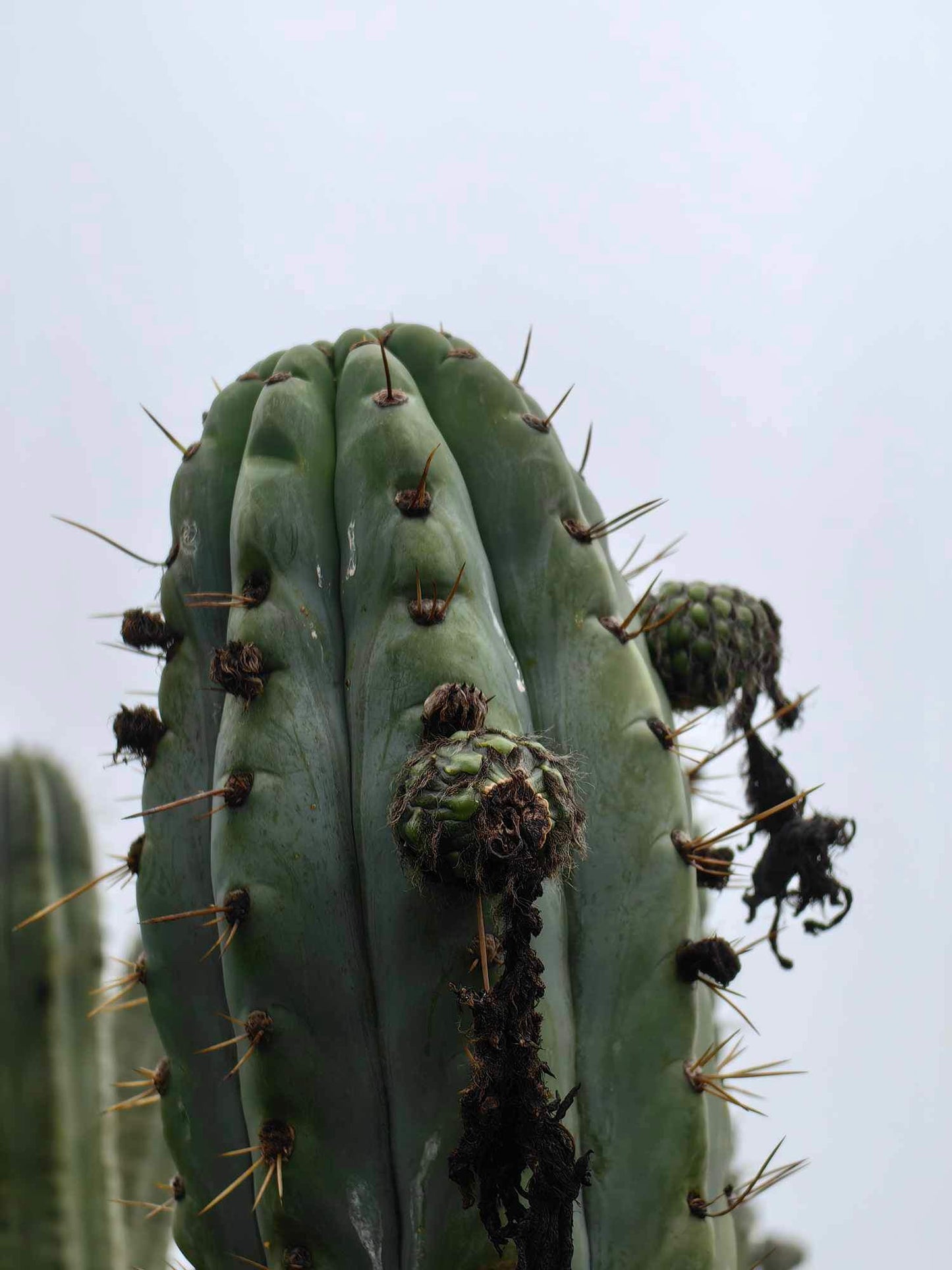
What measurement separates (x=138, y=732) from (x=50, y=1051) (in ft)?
9.86

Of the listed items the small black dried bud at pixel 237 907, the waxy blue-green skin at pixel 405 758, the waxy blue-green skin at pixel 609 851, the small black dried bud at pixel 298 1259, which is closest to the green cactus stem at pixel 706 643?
the waxy blue-green skin at pixel 609 851

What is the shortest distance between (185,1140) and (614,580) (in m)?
1.48

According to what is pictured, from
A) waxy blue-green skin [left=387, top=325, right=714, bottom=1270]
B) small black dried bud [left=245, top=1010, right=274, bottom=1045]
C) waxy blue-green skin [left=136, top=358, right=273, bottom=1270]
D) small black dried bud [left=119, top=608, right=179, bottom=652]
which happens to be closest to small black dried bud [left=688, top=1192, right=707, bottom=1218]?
waxy blue-green skin [left=387, top=325, right=714, bottom=1270]

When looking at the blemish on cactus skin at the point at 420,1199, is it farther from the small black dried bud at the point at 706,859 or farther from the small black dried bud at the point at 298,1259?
the small black dried bud at the point at 706,859

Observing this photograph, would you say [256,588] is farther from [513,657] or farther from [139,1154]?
[139,1154]

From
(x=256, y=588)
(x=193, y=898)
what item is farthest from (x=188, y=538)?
(x=193, y=898)

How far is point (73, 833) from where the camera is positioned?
5391 mm

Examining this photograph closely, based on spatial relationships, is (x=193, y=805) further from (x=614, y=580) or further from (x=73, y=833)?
(x=73, y=833)

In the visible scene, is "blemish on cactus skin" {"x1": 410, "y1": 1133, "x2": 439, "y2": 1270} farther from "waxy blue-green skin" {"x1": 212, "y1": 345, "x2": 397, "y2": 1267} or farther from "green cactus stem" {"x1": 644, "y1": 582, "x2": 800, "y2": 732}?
"green cactus stem" {"x1": 644, "y1": 582, "x2": 800, "y2": 732}

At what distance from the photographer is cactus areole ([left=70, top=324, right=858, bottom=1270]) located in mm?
1947

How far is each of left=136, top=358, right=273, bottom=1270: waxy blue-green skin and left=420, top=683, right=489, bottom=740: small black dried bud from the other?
0.73 meters

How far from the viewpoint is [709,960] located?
2.26m

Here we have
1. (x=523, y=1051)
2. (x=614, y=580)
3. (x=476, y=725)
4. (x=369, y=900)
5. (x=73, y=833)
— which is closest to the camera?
(x=523, y=1051)

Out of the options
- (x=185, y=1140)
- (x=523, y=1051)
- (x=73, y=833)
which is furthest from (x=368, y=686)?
(x=73, y=833)
